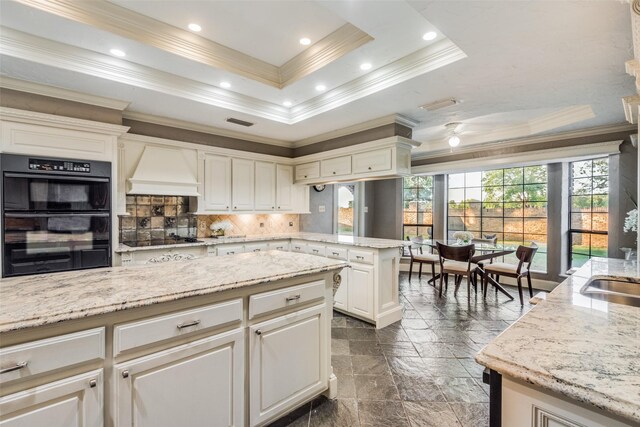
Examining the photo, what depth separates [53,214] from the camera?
Result: 266 cm

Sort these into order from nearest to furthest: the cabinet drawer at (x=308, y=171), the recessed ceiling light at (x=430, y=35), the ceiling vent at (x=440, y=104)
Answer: the recessed ceiling light at (x=430, y=35) < the ceiling vent at (x=440, y=104) < the cabinet drawer at (x=308, y=171)

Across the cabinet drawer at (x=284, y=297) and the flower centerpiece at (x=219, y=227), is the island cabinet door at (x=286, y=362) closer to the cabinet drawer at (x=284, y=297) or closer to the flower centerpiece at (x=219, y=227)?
the cabinet drawer at (x=284, y=297)

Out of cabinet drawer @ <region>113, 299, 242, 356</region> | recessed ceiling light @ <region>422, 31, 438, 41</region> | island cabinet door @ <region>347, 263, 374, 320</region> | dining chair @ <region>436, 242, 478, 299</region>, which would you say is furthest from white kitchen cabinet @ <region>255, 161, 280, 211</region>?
cabinet drawer @ <region>113, 299, 242, 356</region>

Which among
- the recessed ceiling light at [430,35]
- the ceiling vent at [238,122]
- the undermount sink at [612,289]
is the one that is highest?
the recessed ceiling light at [430,35]

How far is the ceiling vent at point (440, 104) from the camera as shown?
119 inches

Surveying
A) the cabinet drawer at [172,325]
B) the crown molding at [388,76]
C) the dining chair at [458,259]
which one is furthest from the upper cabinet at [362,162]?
the cabinet drawer at [172,325]

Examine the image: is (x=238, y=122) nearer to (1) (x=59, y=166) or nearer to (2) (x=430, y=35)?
(1) (x=59, y=166)

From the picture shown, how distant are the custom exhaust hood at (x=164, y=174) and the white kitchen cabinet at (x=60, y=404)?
2.82m

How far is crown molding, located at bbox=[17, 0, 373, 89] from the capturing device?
2023mm

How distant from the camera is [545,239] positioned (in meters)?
5.13

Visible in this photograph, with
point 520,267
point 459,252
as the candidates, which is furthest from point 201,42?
point 520,267

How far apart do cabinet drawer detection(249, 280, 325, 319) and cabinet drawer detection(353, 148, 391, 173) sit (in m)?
2.23

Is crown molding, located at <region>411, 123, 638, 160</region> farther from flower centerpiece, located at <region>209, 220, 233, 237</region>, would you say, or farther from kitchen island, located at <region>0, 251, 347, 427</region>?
kitchen island, located at <region>0, 251, 347, 427</region>

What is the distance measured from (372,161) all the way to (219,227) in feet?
8.02
